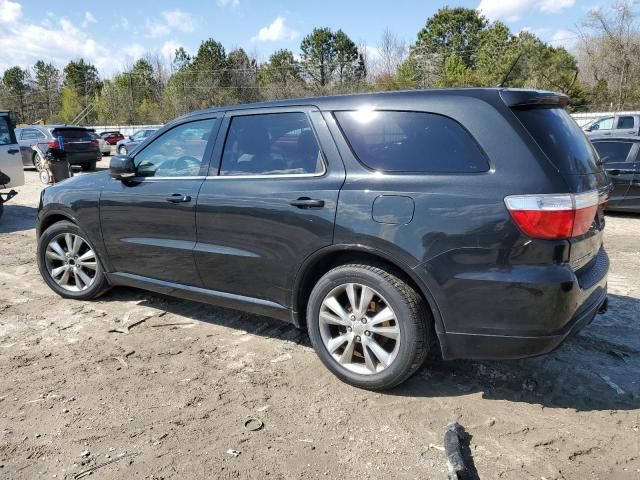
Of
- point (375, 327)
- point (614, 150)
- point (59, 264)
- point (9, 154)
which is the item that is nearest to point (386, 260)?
point (375, 327)

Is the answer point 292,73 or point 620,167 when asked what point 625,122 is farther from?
point 292,73

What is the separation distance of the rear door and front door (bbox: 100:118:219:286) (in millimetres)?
7432

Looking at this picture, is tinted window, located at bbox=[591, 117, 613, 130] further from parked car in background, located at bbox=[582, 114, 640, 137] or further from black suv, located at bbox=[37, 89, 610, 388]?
black suv, located at bbox=[37, 89, 610, 388]

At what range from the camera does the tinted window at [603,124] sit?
17.7 meters

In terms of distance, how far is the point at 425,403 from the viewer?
120 inches

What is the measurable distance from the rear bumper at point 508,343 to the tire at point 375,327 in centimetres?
17

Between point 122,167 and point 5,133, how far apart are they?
769 centimetres

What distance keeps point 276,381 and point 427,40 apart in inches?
2326

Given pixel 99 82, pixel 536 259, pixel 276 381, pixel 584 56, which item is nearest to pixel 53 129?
pixel 276 381

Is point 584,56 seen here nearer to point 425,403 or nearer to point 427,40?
point 427,40

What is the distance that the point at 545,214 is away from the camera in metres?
2.56

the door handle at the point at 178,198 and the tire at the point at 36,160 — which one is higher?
the tire at the point at 36,160

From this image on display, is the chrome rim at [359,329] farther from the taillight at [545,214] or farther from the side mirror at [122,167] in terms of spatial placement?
the side mirror at [122,167]

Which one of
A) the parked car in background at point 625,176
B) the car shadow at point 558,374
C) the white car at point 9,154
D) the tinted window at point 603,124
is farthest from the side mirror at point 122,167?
the tinted window at point 603,124
